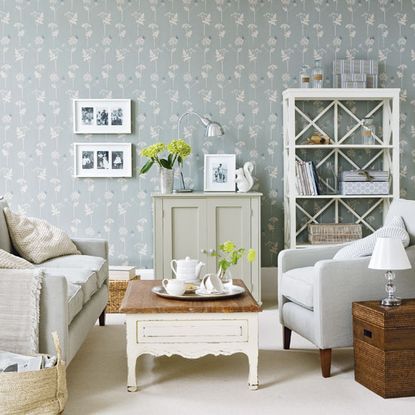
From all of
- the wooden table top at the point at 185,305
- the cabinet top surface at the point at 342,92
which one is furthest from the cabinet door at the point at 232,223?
the wooden table top at the point at 185,305

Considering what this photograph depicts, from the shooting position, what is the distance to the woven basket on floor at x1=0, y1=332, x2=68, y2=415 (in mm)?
2973

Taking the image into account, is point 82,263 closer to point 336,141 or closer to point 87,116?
point 87,116

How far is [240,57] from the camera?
19.6 feet

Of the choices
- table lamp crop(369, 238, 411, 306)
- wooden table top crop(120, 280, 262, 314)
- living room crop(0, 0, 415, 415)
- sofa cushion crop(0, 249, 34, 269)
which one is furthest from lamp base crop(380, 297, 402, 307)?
living room crop(0, 0, 415, 415)

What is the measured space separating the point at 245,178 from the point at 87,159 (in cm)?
132

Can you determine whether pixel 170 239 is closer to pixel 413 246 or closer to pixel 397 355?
pixel 413 246

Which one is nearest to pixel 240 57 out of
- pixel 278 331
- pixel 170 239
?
pixel 170 239

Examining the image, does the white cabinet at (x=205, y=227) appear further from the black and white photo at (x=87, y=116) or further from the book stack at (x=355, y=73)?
the book stack at (x=355, y=73)

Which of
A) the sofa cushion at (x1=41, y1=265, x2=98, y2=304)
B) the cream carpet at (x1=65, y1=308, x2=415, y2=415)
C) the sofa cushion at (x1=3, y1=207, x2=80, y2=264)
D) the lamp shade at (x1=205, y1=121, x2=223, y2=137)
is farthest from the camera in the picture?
the lamp shade at (x1=205, y1=121, x2=223, y2=137)

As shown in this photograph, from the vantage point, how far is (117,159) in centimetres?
597

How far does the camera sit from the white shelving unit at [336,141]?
571 cm

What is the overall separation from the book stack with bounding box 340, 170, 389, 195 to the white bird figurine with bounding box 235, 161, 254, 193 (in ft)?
2.43

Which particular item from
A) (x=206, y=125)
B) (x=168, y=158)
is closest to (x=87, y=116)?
(x=168, y=158)

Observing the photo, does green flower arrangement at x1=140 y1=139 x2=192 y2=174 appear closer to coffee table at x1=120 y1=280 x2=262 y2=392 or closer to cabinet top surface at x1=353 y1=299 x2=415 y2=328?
coffee table at x1=120 y1=280 x2=262 y2=392
